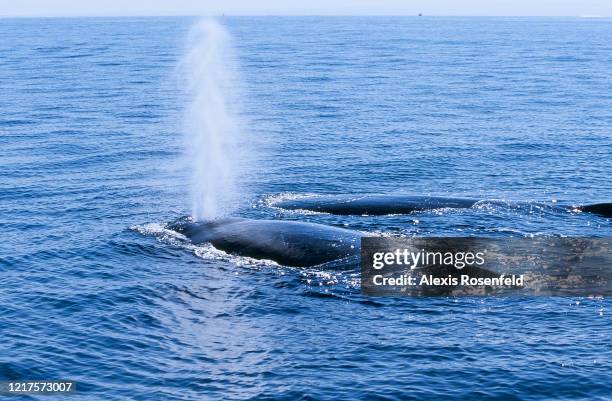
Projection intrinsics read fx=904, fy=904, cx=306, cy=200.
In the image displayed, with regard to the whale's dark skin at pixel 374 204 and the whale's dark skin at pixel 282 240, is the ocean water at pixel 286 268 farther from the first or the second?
the whale's dark skin at pixel 374 204

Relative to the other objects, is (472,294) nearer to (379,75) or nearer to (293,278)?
(293,278)

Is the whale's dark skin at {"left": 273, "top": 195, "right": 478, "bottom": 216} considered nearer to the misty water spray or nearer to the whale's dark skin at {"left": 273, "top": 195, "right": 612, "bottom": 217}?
the whale's dark skin at {"left": 273, "top": 195, "right": 612, "bottom": 217}

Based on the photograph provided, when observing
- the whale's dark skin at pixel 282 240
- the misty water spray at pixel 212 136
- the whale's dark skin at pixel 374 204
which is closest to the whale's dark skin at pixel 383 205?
the whale's dark skin at pixel 374 204

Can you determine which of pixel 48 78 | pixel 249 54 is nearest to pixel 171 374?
pixel 48 78

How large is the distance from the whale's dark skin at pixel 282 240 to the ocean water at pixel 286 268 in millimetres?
753

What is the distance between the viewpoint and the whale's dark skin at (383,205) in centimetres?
4050

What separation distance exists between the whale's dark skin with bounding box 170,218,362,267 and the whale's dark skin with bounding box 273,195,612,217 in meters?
5.51

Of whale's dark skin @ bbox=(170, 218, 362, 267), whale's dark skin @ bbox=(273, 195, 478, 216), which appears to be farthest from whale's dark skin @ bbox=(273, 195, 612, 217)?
whale's dark skin @ bbox=(170, 218, 362, 267)

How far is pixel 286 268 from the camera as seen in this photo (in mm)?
31844

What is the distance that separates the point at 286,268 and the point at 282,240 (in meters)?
2.03

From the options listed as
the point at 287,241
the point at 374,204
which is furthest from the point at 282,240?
the point at 374,204

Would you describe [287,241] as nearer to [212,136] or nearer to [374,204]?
[374,204]

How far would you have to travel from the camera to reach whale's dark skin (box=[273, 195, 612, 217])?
40.5 meters

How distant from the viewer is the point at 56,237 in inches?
1473
